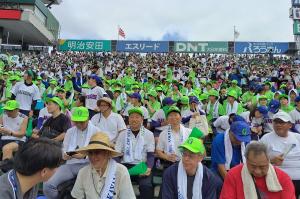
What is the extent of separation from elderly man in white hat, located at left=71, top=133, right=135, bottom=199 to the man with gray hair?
3.48 feet

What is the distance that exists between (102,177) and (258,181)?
63.2 inches

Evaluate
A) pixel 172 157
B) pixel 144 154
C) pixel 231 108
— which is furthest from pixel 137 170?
pixel 231 108

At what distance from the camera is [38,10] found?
42.5 m

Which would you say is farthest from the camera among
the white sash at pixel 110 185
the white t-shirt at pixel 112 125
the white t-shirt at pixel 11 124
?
the white t-shirt at pixel 11 124

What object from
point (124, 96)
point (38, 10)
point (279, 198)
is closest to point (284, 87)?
point (124, 96)

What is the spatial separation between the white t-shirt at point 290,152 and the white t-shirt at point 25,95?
564 centimetres

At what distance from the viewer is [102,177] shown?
3615 millimetres

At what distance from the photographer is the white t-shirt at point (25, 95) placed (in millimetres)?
7938

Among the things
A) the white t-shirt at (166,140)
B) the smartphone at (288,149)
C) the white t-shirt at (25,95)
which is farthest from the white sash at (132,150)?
the white t-shirt at (25,95)

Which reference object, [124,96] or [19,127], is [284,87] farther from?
[19,127]

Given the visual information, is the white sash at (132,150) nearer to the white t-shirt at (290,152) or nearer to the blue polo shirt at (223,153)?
the blue polo shirt at (223,153)

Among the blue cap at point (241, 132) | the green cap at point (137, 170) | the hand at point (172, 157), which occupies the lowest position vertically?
the green cap at point (137, 170)

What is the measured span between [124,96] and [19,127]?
13.0ft

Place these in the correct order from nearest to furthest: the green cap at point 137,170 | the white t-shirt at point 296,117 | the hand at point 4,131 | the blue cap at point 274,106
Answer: the green cap at point 137,170 < the hand at point 4,131 < the white t-shirt at point 296,117 < the blue cap at point 274,106
